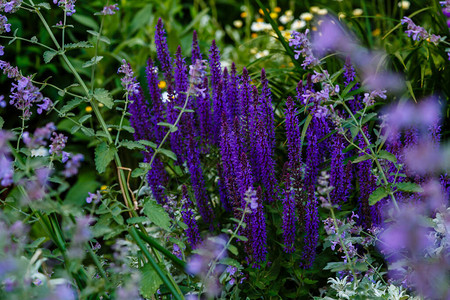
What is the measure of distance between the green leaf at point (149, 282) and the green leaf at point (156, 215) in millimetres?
172

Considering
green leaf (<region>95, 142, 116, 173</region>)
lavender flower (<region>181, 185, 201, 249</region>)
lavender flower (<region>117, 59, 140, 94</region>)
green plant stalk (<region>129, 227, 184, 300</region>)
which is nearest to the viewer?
green plant stalk (<region>129, 227, 184, 300</region>)

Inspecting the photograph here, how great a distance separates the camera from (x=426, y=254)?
2.13 metres

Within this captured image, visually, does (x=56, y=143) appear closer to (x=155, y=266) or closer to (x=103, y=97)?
(x=103, y=97)

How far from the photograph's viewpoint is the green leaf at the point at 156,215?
5.94 ft

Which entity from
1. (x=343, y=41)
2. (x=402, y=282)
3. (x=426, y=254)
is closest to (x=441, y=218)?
(x=426, y=254)

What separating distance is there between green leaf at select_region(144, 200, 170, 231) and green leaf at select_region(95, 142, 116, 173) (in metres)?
0.21

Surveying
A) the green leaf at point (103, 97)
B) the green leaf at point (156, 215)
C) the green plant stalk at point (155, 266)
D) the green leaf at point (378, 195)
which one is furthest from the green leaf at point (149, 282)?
the green leaf at point (378, 195)

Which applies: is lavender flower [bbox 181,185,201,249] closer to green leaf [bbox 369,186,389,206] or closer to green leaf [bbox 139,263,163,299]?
green leaf [bbox 139,263,163,299]

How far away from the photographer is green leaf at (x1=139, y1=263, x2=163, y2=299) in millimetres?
1767

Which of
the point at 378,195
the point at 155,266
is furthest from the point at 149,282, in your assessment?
the point at 378,195

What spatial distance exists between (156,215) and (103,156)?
0.30m

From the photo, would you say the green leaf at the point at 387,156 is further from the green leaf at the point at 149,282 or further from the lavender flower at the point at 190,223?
the green leaf at the point at 149,282

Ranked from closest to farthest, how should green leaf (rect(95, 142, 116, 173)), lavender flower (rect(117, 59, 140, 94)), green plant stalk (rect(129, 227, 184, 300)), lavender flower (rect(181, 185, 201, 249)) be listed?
green plant stalk (rect(129, 227, 184, 300))
green leaf (rect(95, 142, 116, 173))
lavender flower (rect(117, 59, 140, 94))
lavender flower (rect(181, 185, 201, 249))

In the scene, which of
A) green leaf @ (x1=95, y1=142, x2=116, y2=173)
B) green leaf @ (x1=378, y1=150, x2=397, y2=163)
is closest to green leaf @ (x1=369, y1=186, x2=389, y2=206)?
green leaf @ (x1=378, y1=150, x2=397, y2=163)
